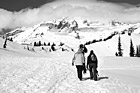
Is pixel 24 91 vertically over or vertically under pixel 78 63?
under

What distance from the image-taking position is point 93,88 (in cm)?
1201

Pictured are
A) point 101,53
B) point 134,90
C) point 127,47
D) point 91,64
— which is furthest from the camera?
point 127,47

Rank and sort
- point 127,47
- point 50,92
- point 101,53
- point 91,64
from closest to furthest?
point 50,92 < point 91,64 < point 101,53 < point 127,47

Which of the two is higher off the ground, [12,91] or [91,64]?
[91,64]

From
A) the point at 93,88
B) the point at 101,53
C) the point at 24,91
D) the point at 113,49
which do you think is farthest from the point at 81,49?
the point at 113,49

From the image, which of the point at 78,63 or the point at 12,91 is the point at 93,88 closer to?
the point at 78,63

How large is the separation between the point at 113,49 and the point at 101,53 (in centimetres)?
1607

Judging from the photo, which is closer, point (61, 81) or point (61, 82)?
point (61, 82)

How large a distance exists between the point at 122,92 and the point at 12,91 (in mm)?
5333

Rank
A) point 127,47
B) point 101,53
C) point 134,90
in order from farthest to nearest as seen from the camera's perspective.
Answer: point 127,47 → point 101,53 → point 134,90

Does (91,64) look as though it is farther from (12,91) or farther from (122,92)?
(12,91)

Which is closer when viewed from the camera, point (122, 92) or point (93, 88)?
point (122, 92)

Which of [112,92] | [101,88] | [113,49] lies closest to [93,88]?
[101,88]

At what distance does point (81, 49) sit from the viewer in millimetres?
14891
